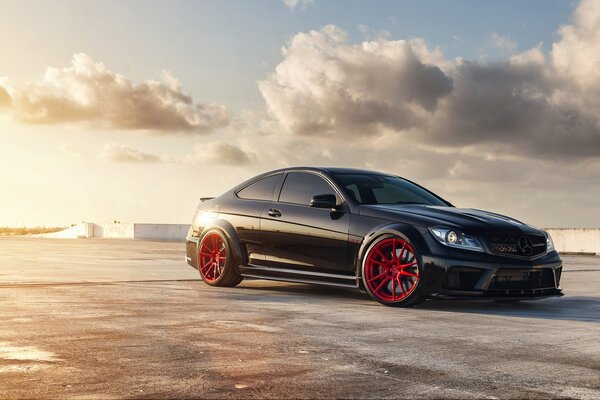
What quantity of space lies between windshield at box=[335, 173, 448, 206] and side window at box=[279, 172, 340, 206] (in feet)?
0.72

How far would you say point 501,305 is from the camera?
9531mm

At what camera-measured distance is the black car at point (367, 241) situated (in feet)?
28.7

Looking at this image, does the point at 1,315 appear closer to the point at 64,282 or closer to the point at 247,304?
the point at 247,304

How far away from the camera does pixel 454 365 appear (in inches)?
211

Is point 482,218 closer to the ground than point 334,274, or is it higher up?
higher up

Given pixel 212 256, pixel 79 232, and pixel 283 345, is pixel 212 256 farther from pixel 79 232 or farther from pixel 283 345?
pixel 79 232

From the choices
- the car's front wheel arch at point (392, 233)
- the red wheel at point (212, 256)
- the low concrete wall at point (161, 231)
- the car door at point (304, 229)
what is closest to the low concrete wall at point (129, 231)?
the low concrete wall at point (161, 231)

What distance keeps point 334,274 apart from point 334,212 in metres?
0.70

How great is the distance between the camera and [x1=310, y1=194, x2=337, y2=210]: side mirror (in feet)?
31.7

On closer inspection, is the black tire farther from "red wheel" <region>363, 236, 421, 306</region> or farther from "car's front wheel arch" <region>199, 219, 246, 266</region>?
"car's front wheel arch" <region>199, 219, 246, 266</region>

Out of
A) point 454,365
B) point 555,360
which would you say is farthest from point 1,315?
point 555,360

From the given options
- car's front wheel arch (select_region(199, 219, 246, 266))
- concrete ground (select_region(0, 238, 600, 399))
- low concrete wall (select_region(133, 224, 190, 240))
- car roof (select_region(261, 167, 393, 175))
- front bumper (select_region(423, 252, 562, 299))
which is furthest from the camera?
low concrete wall (select_region(133, 224, 190, 240))

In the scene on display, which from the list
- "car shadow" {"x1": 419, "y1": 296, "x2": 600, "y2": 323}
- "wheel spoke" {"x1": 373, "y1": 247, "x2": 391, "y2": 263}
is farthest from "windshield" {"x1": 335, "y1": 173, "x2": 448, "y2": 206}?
"car shadow" {"x1": 419, "y1": 296, "x2": 600, "y2": 323}

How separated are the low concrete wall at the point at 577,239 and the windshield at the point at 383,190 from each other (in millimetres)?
17223
